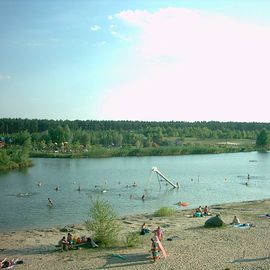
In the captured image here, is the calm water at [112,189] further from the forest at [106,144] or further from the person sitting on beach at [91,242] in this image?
the forest at [106,144]

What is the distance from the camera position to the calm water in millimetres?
41781

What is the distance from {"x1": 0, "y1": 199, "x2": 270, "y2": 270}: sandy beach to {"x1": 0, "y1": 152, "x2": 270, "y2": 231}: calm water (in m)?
6.04

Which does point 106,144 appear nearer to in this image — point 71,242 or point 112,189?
point 112,189

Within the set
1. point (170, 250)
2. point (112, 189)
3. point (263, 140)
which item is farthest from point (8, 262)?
point (263, 140)

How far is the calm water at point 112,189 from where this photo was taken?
4178cm

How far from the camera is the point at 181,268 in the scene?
21.2 meters

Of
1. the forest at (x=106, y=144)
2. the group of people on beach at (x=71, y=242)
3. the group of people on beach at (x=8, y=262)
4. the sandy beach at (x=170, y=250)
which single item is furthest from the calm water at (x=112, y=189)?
the forest at (x=106, y=144)

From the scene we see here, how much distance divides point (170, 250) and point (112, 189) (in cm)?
3355

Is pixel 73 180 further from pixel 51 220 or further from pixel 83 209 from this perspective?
pixel 51 220

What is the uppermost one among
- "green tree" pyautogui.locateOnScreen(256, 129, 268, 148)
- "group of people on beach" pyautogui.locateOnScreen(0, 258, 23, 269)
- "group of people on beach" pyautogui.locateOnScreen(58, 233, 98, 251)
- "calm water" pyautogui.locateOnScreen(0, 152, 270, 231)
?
"green tree" pyautogui.locateOnScreen(256, 129, 268, 148)

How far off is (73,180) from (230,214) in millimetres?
34801

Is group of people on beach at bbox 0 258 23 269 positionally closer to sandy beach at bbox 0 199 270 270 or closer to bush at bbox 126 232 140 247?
sandy beach at bbox 0 199 270 270

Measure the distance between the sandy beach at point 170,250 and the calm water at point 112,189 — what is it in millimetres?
6041

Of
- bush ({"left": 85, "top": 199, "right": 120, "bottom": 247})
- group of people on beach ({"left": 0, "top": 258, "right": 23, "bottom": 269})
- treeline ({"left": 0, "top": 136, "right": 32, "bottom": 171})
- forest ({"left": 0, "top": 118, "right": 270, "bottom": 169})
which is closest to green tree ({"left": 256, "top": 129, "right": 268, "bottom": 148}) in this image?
forest ({"left": 0, "top": 118, "right": 270, "bottom": 169})
